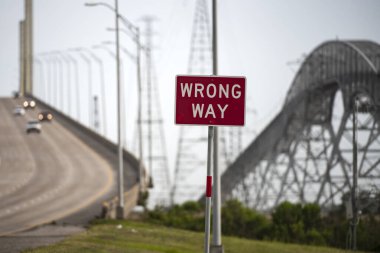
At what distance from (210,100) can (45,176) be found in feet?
159

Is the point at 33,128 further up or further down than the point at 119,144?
further up

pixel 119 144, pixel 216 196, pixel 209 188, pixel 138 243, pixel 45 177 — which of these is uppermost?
pixel 119 144

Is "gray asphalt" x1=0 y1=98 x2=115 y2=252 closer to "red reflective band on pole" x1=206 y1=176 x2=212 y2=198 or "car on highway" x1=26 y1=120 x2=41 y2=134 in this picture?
"car on highway" x1=26 y1=120 x2=41 y2=134

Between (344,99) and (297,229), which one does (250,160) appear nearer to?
(344,99)

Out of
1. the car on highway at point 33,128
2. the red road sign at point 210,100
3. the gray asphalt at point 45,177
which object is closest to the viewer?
the red road sign at point 210,100

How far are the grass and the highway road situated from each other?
378 centimetres

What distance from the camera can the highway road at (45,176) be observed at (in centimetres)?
4175

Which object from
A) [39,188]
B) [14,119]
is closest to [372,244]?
[39,188]

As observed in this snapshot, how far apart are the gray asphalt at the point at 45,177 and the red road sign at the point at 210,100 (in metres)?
12.0

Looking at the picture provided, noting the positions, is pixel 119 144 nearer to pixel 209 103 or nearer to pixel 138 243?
pixel 138 243

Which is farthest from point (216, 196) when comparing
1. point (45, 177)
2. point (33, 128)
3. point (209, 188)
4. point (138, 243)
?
point (33, 128)

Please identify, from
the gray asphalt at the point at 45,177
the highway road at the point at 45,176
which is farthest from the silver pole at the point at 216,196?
the highway road at the point at 45,176

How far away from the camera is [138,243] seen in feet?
89.6

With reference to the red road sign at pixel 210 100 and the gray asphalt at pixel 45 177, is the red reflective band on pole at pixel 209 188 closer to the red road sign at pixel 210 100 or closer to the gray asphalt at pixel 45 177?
the red road sign at pixel 210 100
